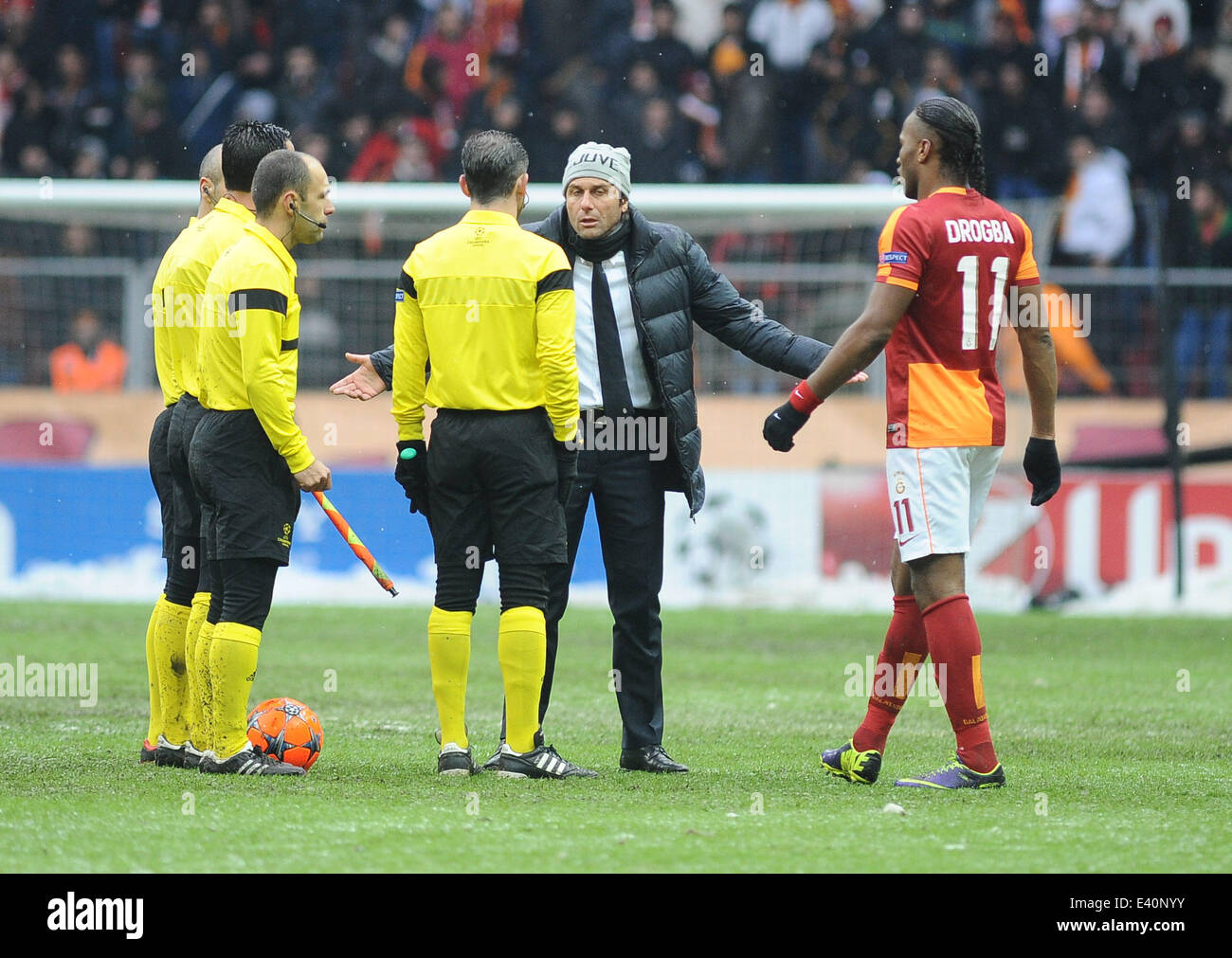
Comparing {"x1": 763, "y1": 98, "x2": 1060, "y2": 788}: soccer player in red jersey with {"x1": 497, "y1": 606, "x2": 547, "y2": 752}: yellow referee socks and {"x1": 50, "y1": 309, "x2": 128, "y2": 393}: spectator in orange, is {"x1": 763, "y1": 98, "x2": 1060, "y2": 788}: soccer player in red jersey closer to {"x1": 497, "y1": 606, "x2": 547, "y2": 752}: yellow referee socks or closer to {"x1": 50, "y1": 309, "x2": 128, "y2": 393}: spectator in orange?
{"x1": 497, "y1": 606, "x2": 547, "y2": 752}: yellow referee socks

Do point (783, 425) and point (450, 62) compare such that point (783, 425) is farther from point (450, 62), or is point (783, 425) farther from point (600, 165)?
point (450, 62)

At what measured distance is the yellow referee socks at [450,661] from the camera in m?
5.89

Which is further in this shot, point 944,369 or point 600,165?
point 600,165

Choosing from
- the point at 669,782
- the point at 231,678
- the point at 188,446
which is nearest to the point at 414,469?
the point at 188,446

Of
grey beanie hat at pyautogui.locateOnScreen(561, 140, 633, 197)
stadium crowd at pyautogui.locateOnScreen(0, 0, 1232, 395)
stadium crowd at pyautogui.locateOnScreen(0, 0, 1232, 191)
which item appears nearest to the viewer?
grey beanie hat at pyautogui.locateOnScreen(561, 140, 633, 197)

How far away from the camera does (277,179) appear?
19.4ft

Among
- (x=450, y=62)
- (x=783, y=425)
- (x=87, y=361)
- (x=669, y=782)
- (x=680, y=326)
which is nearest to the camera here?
(x=783, y=425)

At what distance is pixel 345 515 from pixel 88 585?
83.6 inches

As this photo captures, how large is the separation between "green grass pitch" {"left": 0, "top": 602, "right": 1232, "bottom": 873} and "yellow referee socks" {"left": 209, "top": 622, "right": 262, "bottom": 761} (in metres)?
0.19

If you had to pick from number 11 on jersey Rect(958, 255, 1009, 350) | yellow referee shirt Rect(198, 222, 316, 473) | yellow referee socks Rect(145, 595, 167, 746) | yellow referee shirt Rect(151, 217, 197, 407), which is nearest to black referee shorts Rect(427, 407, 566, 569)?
yellow referee shirt Rect(198, 222, 316, 473)

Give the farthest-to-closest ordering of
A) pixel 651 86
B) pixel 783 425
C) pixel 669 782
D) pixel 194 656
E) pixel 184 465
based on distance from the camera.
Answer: pixel 651 86 → pixel 184 465 → pixel 194 656 → pixel 669 782 → pixel 783 425

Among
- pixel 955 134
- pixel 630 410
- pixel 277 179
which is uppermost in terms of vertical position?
pixel 955 134

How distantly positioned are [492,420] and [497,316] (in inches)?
13.6

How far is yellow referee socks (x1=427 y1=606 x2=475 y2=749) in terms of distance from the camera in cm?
589
